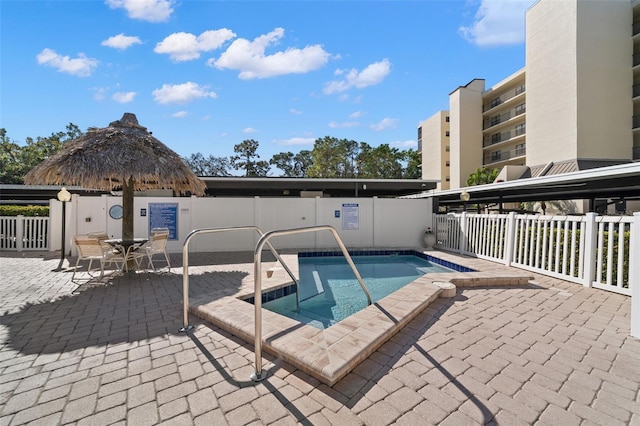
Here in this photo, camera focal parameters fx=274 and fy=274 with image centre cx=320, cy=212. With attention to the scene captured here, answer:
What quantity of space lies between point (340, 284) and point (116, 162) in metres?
5.45

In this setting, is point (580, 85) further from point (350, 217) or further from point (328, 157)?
point (328, 157)

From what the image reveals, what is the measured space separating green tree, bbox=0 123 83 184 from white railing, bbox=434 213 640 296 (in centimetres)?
3557

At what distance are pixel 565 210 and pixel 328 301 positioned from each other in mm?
24077

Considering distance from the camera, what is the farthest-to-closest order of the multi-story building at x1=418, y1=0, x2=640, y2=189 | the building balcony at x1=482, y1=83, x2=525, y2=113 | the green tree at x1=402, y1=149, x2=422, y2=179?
1. the green tree at x1=402, y1=149, x2=422, y2=179
2. the building balcony at x1=482, y1=83, x2=525, y2=113
3. the multi-story building at x1=418, y1=0, x2=640, y2=189

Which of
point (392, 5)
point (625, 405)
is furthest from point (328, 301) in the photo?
point (392, 5)

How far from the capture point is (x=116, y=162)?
18.7 ft

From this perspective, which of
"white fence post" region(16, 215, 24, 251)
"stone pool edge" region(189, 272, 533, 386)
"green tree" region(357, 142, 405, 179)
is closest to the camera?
"stone pool edge" region(189, 272, 533, 386)

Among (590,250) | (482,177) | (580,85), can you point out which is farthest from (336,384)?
(482,177)

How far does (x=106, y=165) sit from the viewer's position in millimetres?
5668

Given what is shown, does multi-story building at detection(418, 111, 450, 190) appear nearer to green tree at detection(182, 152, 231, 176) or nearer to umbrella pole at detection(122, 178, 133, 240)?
green tree at detection(182, 152, 231, 176)

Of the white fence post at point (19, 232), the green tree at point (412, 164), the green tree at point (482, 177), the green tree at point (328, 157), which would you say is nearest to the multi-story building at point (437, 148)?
the green tree at point (412, 164)

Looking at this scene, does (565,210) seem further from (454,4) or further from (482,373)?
(482,373)

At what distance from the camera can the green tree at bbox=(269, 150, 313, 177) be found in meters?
51.0

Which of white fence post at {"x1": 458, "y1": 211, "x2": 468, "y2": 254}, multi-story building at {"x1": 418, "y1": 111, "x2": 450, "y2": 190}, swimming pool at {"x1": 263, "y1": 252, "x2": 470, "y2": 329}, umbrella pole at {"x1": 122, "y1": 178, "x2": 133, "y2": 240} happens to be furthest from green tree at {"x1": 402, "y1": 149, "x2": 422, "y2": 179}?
umbrella pole at {"x1": 122, "y1": 178, "x2": 133, "y2": 240}
